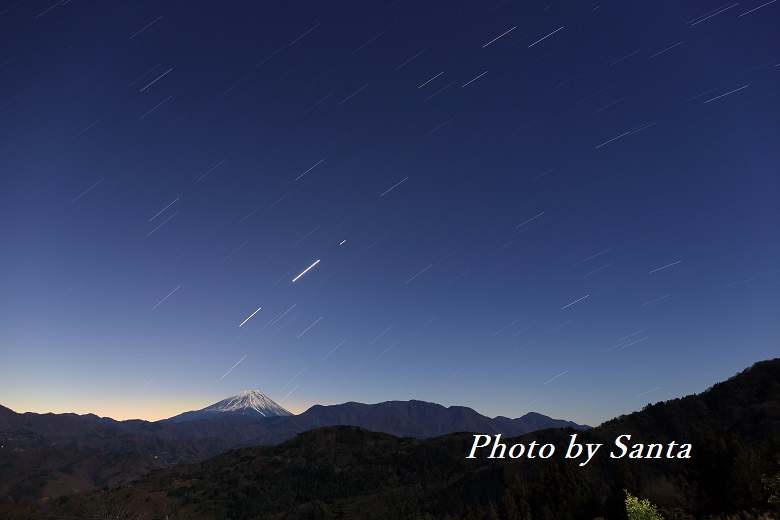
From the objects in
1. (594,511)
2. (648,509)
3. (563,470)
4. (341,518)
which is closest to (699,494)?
(594,511)

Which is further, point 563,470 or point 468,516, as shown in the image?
point 563,470

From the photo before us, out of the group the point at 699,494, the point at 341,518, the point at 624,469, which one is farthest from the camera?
the point at 341,518

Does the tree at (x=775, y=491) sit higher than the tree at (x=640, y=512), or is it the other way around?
the tree at (x=640, y=512)

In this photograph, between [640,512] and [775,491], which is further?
[775,491]

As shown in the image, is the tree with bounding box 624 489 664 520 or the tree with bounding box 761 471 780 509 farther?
the tree with bounding box 761 471 780 509

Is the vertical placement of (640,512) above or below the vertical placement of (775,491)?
above

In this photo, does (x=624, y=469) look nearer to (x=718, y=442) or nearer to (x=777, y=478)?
(x=718, y=442)

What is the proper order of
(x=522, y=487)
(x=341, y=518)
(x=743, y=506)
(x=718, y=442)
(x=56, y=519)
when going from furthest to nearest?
(x=56, y=519) → (x=341, y=518) → (x=522, y=487) → (x=718, y=442) → (x=743, y=506)

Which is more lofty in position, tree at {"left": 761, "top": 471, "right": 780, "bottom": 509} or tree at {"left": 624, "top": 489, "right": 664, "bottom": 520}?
tree at {"left": 624, "top": 489, "right": 664, "bottom": 520}

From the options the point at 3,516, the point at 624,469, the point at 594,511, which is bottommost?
the point at 594,511

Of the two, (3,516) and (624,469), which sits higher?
(3,516)

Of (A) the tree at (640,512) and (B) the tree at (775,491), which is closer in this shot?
(A) the tree at (640,512)
